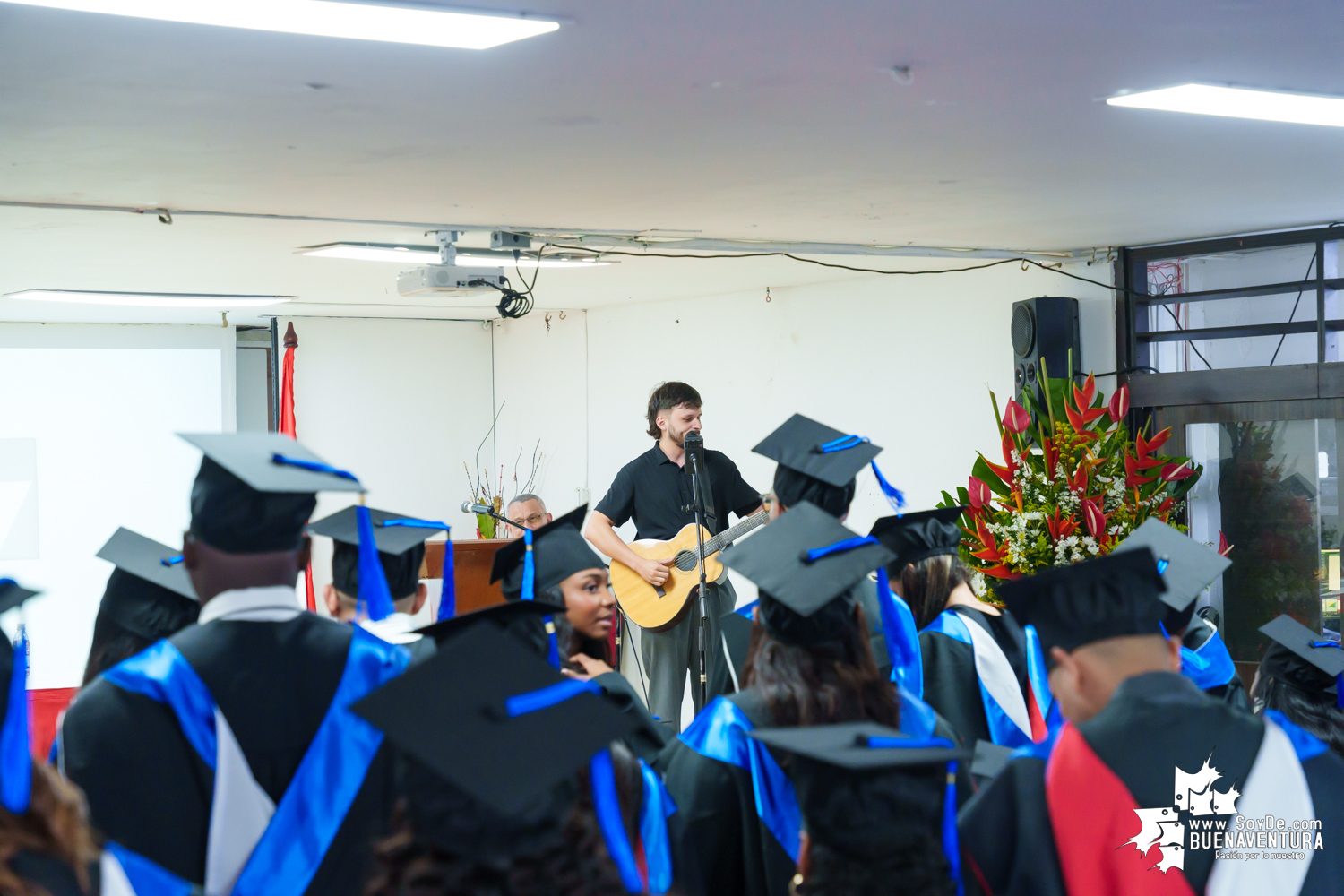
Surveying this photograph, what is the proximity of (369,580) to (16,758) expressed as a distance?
916 mm

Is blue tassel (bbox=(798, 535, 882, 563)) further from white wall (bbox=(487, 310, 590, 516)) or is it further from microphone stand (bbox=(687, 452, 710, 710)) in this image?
white wall (bbox=(487, 310, 590, 516))

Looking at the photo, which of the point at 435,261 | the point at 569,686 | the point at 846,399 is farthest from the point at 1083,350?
the point at 569,686

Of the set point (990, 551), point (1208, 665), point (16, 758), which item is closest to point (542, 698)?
point (16, 758)

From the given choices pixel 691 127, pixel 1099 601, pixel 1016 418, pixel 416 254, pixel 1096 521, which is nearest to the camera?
pixel 1099 601

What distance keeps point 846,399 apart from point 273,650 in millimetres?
4651

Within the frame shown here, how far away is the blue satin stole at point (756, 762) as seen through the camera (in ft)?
5.50

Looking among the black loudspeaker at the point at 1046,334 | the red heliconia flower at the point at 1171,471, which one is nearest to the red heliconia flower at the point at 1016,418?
the red heliconia flower at the point at 1171,471

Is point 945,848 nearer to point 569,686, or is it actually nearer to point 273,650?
point 569,686

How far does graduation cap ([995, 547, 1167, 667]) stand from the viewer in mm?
1481

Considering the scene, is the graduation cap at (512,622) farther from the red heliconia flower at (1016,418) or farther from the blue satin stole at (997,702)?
the red heliconia flower at (1016,418)

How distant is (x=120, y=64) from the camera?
2281mm

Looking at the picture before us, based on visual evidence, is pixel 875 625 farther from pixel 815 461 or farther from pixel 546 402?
pixel 546 402

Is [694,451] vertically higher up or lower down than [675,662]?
higher up

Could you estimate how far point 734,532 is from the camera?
4.79 meters
